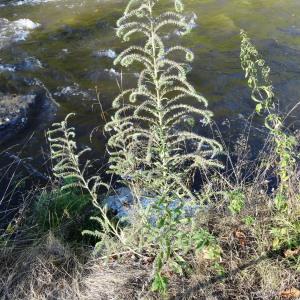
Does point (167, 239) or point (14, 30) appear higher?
point (167, 239)

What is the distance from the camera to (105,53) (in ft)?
31.5

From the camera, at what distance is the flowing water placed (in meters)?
7.51

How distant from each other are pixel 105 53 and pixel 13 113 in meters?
2.65

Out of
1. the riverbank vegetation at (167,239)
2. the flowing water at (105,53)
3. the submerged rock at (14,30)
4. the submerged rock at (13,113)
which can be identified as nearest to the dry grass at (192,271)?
the riverbank vegetation at (167,239)

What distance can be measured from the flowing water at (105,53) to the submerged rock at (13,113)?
20 centimetres

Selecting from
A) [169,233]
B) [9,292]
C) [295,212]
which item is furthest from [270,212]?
[9,292]

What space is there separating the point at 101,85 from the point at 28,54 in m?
2.13

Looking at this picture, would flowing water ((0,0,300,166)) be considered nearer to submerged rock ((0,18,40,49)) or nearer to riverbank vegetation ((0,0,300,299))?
submerged rock ((0,18,40,49))

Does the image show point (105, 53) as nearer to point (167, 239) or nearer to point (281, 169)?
point (281, 169)

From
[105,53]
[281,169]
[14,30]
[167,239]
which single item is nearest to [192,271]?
[167,239]

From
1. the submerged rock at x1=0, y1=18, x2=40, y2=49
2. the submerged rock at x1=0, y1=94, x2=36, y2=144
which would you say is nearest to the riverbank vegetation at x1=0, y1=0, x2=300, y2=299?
the submerged rock at x1=0, y1=94, x2=36, y2=144

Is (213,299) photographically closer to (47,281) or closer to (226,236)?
(226,236)

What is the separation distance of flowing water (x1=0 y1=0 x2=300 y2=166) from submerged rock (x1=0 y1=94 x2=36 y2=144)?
0.65 feet

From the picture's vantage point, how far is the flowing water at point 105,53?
24.6ft
